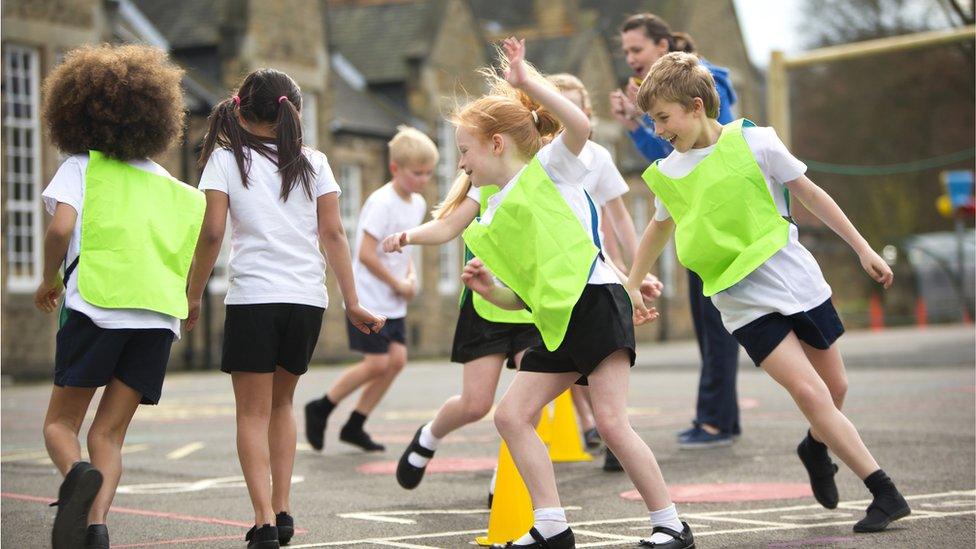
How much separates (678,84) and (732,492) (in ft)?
7.89

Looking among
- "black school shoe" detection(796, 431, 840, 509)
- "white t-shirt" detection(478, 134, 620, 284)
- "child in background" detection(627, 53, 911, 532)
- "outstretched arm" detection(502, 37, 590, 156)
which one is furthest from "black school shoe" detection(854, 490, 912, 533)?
"outstretched arm" detection(502, 37, 590, 156)

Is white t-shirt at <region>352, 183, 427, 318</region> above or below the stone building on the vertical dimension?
above

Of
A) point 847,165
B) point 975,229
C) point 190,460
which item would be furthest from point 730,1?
point 190,460

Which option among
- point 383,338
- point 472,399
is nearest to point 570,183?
point 472,399

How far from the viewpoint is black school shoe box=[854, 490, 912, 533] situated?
543 cm

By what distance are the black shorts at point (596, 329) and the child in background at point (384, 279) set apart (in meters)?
3.51

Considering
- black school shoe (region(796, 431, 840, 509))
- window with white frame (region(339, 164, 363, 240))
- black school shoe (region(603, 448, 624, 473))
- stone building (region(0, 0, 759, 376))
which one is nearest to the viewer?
black school shoe (region(796, 431, 840, 509))

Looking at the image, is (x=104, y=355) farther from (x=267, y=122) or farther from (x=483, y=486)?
(x=483, y=486)

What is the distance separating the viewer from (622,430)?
5043 mm

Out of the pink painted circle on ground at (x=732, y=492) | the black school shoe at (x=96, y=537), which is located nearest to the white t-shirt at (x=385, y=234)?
the pink painted circle on ground at (x=732, y=492)

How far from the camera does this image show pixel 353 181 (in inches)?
1319

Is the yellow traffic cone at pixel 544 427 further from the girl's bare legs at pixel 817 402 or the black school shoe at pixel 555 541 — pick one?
the black school shoe at pixel 555 541

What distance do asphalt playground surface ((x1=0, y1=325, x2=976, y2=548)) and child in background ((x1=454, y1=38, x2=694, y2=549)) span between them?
21.0 inches

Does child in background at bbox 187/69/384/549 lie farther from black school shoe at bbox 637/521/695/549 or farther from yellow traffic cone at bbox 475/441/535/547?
black school shoe at bbox 637/521/695/549
